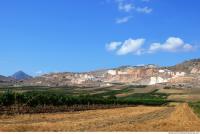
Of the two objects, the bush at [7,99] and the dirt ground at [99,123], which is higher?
the bush at [7,99]

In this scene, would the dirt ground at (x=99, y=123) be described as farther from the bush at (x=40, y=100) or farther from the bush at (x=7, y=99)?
the bush at (x=40, y=100)

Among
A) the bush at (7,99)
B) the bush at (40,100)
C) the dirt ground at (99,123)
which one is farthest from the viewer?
the bush at (40,100)

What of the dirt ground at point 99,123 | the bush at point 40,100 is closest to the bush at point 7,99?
the bush at point 40,100

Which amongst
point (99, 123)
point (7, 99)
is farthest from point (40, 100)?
point (99, 123)

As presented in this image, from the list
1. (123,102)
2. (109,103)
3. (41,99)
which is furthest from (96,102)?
(41,99)

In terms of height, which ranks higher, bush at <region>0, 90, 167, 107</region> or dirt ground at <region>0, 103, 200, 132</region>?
bush at <region>0, 90, 167, 107</region>

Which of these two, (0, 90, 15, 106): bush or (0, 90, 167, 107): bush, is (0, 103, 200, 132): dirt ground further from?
(0, 90, 167, 107): bush

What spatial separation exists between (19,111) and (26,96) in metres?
9.08

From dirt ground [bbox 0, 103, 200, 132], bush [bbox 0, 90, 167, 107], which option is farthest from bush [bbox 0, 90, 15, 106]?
dirt ground [bbox 0, 103, 200, 132]

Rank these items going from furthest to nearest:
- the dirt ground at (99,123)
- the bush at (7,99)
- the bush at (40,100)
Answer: the bush at (40,100) < the bush at (7,99) < the dirt ground at (99,123)

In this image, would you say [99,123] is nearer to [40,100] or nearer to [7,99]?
[7,99]

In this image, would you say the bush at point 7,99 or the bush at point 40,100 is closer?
the bush at point 7,99

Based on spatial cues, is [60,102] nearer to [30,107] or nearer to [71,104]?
[71,104]

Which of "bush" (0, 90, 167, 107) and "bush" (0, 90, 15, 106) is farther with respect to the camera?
"bush" (0, 90, 167, 107)
